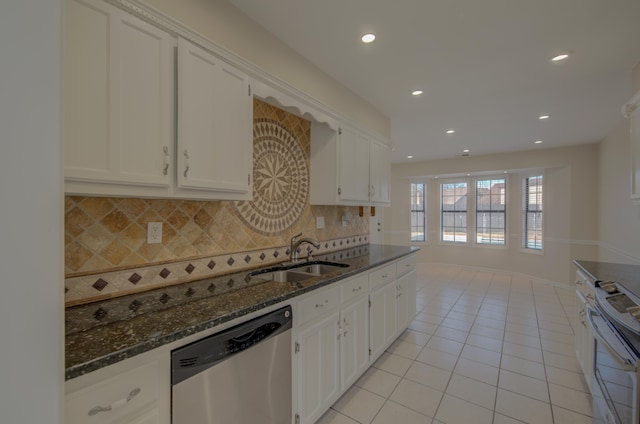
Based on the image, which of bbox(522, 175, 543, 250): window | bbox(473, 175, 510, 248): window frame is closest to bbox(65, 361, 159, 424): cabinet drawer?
bbox(522, 175, 543, 250): window

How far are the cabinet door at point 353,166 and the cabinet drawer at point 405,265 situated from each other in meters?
0.79

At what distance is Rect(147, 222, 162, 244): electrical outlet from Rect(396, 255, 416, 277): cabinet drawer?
221 centimetres

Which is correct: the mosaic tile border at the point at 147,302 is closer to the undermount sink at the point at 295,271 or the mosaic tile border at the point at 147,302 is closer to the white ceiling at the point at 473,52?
the undermount sink at the point at 295,271

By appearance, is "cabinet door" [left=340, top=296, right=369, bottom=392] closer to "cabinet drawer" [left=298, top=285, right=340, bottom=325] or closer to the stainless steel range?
"cabinet drawer" [left=298, top=285, right=340, bottom=325]

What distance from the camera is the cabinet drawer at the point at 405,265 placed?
296cm

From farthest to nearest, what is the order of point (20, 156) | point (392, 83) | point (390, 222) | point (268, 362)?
point (390, 222)
point (392, 83)
point (268, 362)
point (20, 156)

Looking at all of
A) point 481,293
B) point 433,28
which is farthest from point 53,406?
point 481,293

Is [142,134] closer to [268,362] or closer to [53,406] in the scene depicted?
[53,406]

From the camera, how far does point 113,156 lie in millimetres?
1222

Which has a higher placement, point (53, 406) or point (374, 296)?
point (53, 406)

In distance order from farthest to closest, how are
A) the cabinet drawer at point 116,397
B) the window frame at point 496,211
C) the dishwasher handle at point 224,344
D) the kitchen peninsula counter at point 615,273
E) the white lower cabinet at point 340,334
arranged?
the window frame at point 496,211 → the kitchen peninsula counter at point 615,273 → the white lower cabinet at point 340,334 → the dishwasher handle at point 224,344 → the cabinet drawer at point 116,397

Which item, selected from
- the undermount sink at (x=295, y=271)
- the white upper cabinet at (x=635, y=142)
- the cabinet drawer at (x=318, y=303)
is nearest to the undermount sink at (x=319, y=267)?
the undermount sink at (x=295, y=271)

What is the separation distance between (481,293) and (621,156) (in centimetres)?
282

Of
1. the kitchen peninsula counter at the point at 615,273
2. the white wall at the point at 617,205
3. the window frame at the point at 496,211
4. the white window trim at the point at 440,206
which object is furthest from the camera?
the white window trim at the point at 440,206
